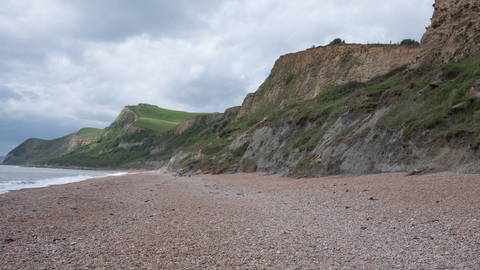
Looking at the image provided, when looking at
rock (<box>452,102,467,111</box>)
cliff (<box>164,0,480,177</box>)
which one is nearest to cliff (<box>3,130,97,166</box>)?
cliff (<box>164,0,480,177</box>)

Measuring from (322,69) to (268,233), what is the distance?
46436 millimetres

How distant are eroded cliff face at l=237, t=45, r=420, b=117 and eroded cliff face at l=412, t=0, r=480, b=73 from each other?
19.7 m

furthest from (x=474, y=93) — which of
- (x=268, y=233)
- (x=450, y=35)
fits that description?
(x=268, y=233)

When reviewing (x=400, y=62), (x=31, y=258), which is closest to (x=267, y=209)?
(x=31, y=258)

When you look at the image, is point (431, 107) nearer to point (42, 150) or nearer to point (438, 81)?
point (438, 81)

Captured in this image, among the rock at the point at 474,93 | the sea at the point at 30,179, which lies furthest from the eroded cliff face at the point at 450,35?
the sea at the point at 30,179

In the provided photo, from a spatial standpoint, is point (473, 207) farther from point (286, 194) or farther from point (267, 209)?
point (286, 194)

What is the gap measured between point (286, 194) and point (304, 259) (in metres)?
6.90

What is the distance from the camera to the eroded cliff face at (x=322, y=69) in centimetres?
3928

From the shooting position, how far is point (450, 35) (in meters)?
17.8

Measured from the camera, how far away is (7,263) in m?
4.12

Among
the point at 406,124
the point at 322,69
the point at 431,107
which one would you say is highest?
the point at 322,69

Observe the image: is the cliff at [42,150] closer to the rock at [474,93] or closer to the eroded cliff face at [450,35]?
the eroded cliff face at [450,35]

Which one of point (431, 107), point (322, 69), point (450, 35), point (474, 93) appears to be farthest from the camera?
point (322, 69)
